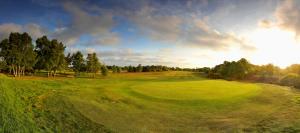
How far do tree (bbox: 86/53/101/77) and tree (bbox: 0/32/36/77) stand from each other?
2327cm

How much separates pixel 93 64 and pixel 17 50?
30.1 metres

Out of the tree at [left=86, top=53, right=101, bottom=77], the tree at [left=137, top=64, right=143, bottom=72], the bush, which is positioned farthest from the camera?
the tree at [left=137, top=64, right=143, bottom=72]

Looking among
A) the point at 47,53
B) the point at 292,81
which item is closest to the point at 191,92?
the point at 292,81

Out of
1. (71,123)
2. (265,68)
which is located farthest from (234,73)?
(71,123)

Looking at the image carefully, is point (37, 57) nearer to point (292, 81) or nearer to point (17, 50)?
point (17, 50)

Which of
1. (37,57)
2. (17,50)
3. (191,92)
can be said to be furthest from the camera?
(37,57)

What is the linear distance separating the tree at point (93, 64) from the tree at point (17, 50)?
76.3 ft

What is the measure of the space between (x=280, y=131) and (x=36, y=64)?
81.1 m

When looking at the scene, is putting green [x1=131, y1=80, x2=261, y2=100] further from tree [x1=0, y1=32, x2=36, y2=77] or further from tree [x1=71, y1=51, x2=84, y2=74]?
tree [x1=71, y1=51, x2=84, y2=74]

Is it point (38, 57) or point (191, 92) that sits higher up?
point (38, 57)

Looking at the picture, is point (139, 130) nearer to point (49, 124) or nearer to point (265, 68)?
point (49, 124)

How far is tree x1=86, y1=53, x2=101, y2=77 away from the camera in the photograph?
9338 centimetres

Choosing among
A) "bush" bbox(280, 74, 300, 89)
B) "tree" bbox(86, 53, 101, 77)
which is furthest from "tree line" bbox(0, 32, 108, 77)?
"bush" bbox(280, 74, 300, 89)

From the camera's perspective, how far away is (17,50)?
69812mm
